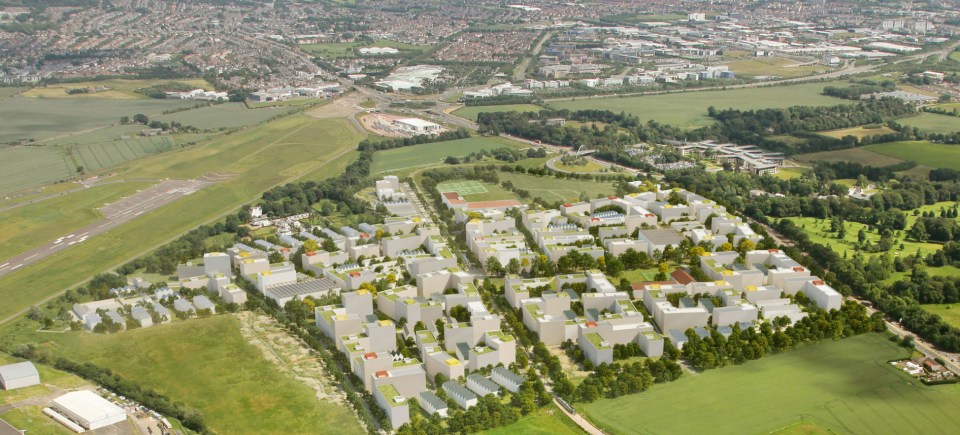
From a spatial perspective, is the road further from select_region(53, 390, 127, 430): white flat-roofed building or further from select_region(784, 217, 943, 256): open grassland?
select_region(784, 217, 943, 256): open grassland

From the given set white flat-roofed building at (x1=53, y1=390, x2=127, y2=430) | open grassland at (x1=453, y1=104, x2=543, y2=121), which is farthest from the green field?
white flat-roofed building at (x1=53, y1=390, x2=127, y2=430)

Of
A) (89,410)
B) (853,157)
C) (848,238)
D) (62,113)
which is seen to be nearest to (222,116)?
(62,113)

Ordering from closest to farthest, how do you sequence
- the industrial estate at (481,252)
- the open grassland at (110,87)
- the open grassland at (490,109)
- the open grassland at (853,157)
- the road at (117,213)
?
the industrial estate at (481,252) → the road at (117,213) → the open grassland at (853,157) → the open grassland at (490,109) → the open grassland at (110,87)

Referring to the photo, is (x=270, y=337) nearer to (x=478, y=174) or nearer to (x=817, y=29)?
(x=478, y=174)

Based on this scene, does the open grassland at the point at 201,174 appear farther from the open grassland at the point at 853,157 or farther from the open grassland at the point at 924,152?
the open grassland at the point at 924,152

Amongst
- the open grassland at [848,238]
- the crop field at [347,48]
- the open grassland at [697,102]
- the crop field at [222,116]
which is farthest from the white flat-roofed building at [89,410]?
the crop field at [347,48]
